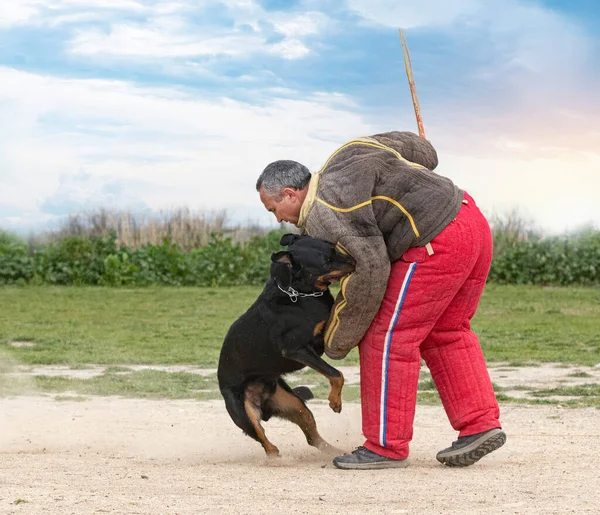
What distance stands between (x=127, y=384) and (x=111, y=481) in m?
4.92

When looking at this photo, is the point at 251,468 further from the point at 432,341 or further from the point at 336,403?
the point at 432,341

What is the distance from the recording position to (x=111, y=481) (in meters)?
5.52

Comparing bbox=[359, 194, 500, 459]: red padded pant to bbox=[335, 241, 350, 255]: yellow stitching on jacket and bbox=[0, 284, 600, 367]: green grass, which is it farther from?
bbox=[0, 284, 600, 367]: green grass

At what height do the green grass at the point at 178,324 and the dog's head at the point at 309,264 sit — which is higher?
the dog's head at the point at 309,264

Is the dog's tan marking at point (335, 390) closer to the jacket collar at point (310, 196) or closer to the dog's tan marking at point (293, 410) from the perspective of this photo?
the dog's tan marking at point (293, 410)

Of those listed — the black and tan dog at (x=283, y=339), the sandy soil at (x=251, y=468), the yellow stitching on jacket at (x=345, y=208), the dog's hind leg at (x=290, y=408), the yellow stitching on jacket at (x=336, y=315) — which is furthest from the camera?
the dog's hind leg at (x=290, y=408)

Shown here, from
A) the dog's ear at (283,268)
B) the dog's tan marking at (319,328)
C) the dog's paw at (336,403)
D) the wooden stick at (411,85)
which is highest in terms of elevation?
the wooden stick at (411,85)

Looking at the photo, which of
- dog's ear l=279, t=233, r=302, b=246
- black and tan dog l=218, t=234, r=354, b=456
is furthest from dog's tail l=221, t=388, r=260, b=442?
dog's ear l=279, t=233, r=302, b=246

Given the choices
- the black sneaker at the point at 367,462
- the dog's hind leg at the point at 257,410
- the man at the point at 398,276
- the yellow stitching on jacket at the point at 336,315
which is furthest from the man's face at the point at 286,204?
the black sneaker at the point at 367,462

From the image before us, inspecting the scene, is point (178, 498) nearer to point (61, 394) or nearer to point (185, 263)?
point (61, 394)

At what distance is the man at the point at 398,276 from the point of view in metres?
5.55

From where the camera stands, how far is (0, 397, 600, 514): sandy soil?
4.90 m

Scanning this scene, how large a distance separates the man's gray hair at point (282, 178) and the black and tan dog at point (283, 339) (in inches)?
13.0

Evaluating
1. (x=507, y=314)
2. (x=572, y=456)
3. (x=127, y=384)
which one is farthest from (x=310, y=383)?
(x=507, y=314)
